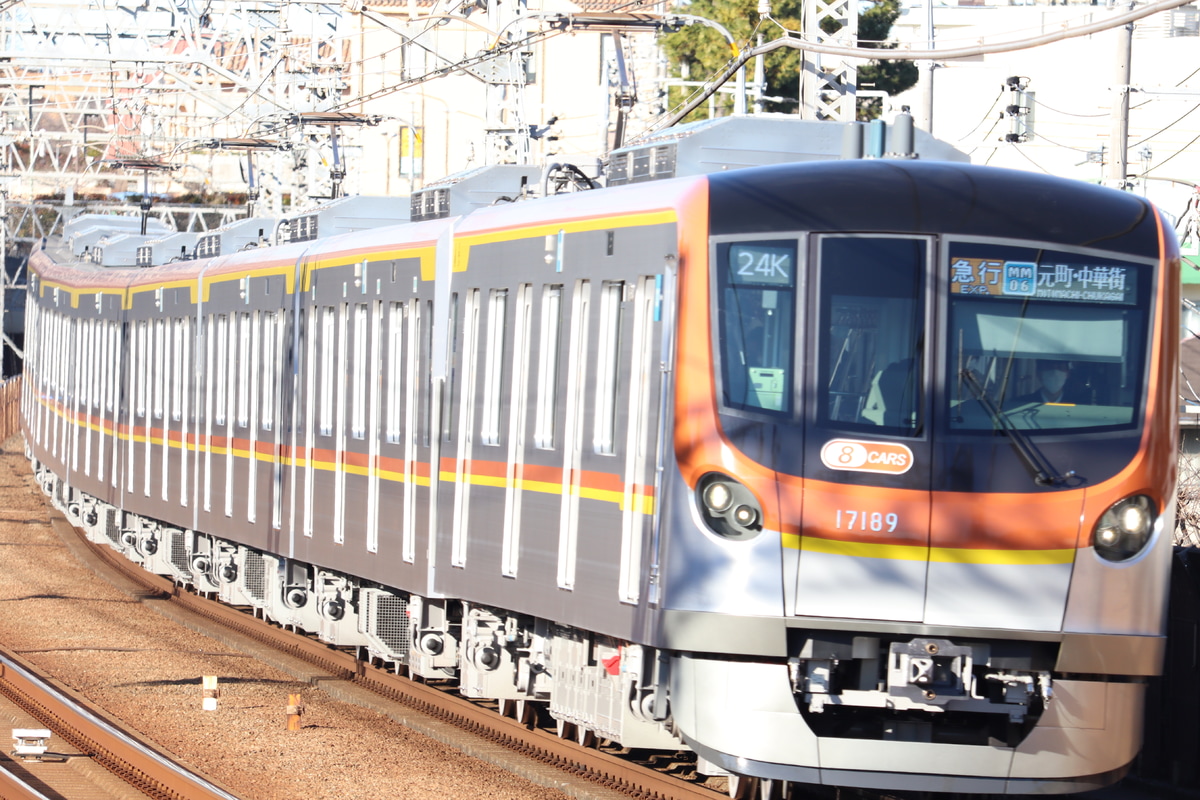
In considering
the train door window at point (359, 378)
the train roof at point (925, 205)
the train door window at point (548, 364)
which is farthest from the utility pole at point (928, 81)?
the train roof at point (925, 205)

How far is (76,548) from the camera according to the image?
25.3 m

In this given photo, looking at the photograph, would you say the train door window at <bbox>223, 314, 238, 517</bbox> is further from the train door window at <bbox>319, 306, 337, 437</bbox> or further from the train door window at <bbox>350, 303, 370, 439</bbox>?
the train door window at <bbox>350, 303, 370, 439</bbox>

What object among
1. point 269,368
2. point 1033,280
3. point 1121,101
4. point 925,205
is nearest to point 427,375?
point 269,368

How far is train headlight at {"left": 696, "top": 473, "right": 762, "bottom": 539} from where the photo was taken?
7.83 meters

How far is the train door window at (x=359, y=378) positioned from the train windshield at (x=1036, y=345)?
5.82 meters

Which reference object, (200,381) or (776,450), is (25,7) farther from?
(776,450)

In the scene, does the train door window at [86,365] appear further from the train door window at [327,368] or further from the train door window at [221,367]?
the train door window at [327,368]

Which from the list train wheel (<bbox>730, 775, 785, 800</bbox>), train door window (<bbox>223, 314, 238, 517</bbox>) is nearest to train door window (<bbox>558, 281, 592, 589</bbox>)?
train wheel (<bbox>730, 775, 785, 800</bbox>)

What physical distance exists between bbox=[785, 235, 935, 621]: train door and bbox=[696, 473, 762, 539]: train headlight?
227mm

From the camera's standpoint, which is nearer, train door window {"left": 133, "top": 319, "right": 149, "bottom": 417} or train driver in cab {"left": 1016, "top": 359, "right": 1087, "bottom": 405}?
train driver in cab {"left": 1016, "top": 359, "right": 1087, "bottom": 405}

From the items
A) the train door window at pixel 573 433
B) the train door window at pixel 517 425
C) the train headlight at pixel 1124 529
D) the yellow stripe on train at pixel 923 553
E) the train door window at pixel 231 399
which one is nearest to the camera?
the yellow stripe on train at pixel 923 553

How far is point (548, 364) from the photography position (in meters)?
9.76

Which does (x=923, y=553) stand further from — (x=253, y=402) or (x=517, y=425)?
(x=253, y=402)

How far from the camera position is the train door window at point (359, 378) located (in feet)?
42.4
